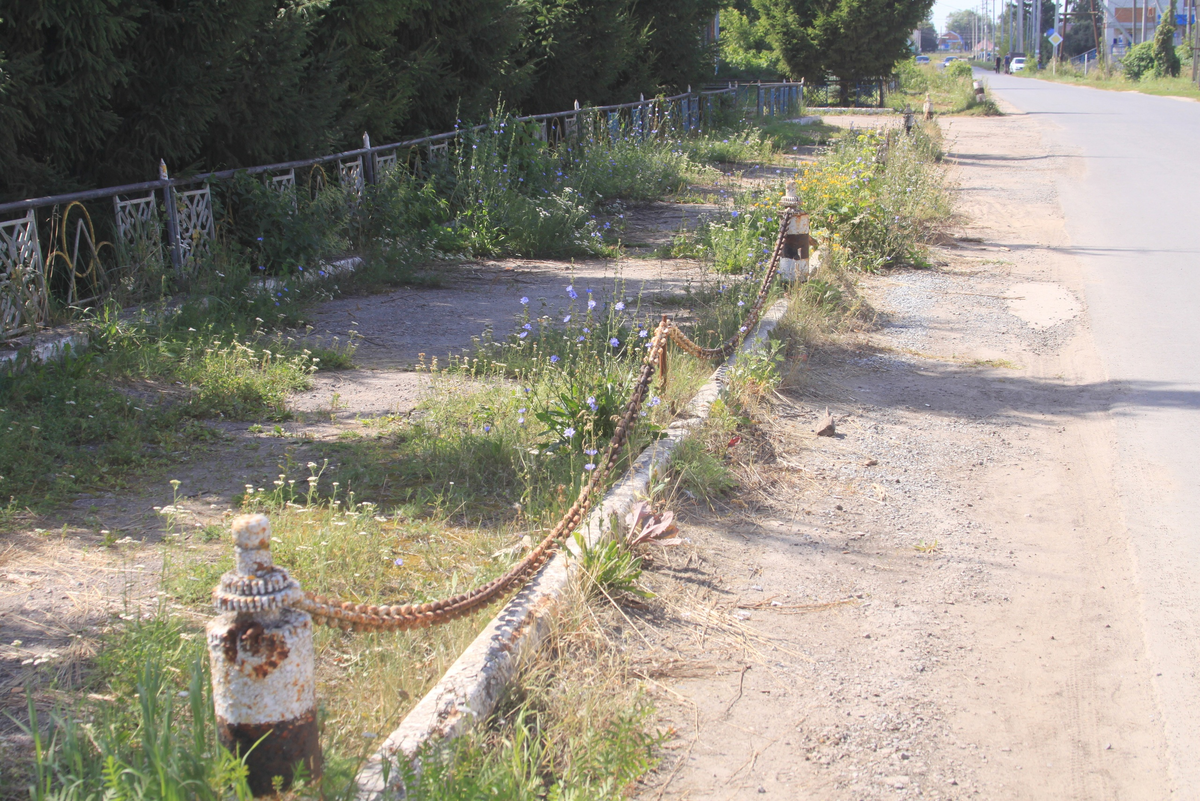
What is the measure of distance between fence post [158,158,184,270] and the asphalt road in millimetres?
6591

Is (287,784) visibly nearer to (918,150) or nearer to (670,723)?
(670,723)

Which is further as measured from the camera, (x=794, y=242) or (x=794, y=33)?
(x=794, y=33)

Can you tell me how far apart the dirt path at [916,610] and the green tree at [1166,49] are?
59.2 m

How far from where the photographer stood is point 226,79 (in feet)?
25.9

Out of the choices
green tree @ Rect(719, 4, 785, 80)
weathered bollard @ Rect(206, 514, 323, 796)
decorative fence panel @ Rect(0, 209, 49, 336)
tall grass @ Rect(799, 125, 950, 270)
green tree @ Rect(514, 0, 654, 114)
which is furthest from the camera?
green tree @ Rect(719, 4, 785, 80)

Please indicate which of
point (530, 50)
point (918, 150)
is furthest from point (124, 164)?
point (918, 150)

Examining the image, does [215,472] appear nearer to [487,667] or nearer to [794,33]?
[487,667]

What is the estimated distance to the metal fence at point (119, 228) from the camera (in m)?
6.00

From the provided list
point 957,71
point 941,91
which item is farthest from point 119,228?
point 957,71

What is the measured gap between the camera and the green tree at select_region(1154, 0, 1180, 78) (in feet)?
181

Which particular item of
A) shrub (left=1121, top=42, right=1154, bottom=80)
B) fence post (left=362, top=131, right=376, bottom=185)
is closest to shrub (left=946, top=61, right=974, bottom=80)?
shrub (left=1121, top=42, right=1154, bottom=80)

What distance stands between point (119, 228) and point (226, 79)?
173cm

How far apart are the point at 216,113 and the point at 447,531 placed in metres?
5.44

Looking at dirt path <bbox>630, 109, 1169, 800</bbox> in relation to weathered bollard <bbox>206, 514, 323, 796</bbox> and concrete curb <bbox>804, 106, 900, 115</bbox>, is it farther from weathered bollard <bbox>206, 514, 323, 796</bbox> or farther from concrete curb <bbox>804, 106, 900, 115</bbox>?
concrete curb <bbox>804, 106, 900, 115</bbox>
